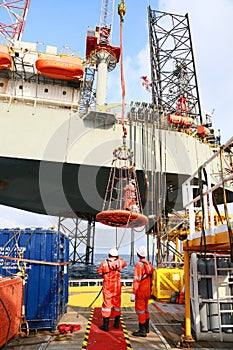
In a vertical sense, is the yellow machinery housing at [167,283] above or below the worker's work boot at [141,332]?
above

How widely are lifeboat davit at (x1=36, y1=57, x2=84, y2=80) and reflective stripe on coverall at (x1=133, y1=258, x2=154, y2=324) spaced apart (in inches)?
708

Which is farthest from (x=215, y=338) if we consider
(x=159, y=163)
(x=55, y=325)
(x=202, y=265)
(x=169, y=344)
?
(x=159, y=163)

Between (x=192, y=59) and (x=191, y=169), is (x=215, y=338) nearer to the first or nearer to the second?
(x=191, y=169)

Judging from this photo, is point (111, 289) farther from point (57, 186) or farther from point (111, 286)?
point (57, 186)

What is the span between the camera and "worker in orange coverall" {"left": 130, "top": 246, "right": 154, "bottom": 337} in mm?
5082

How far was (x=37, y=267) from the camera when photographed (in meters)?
5.54

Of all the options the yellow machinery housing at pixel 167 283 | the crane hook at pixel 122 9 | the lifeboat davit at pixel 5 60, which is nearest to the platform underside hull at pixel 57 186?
the lifeboat davit at pixel 5 60

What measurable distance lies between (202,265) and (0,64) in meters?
19.9

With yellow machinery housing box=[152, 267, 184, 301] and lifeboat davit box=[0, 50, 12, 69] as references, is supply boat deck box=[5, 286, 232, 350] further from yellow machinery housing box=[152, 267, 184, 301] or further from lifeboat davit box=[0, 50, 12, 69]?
lifeboat davit box=[0, 50, 12, 69]

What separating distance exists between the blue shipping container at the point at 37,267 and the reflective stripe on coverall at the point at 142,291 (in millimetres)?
1728

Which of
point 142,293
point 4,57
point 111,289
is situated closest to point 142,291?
point 142,293

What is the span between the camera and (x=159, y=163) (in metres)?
17.7

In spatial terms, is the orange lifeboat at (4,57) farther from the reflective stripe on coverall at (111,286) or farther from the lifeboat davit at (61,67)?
the reflective stripe on coverall at (111,286)

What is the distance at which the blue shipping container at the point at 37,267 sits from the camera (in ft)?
17.5
